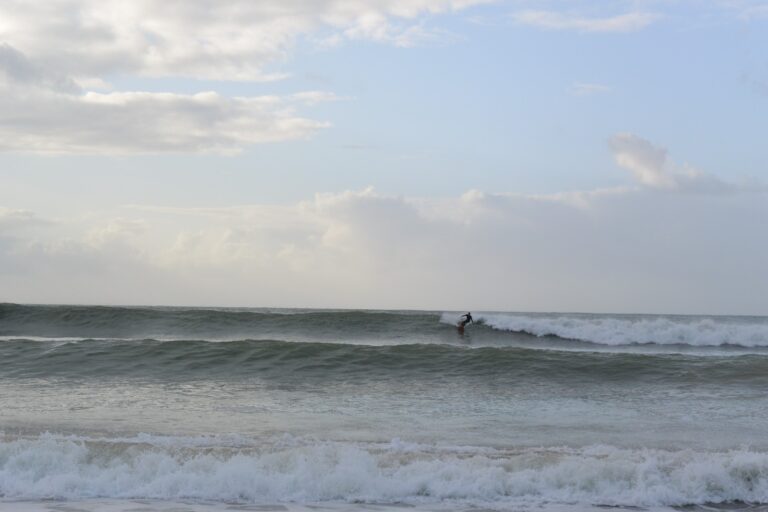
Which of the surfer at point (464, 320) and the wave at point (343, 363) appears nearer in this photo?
the wave at point (343, 363)

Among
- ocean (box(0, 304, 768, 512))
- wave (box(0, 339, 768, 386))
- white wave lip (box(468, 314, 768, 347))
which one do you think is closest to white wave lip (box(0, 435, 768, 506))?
ocean (box(0, 304, 768, 512))

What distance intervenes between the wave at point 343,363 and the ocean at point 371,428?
79 millimetres

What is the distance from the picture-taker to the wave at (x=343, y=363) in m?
15.8

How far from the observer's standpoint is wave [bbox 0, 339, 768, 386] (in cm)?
1577

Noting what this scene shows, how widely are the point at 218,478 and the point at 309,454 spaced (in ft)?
3.40

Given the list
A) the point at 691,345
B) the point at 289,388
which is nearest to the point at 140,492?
the point at 289,388

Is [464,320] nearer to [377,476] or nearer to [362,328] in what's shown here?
[362,328]

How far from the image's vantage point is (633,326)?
29.9m

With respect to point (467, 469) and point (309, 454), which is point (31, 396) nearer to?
point (309, 454)

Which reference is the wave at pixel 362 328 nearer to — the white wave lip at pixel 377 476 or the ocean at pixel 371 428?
the ocean at pixel 371 428

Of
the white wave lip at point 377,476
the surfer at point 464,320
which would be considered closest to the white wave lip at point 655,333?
the surfer at point 464,320

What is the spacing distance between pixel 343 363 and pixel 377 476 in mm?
9087

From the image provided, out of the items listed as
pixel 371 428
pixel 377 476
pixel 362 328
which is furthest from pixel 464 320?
pixel 377 476

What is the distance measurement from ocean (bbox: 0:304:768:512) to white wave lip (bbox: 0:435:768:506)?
0.02 m
